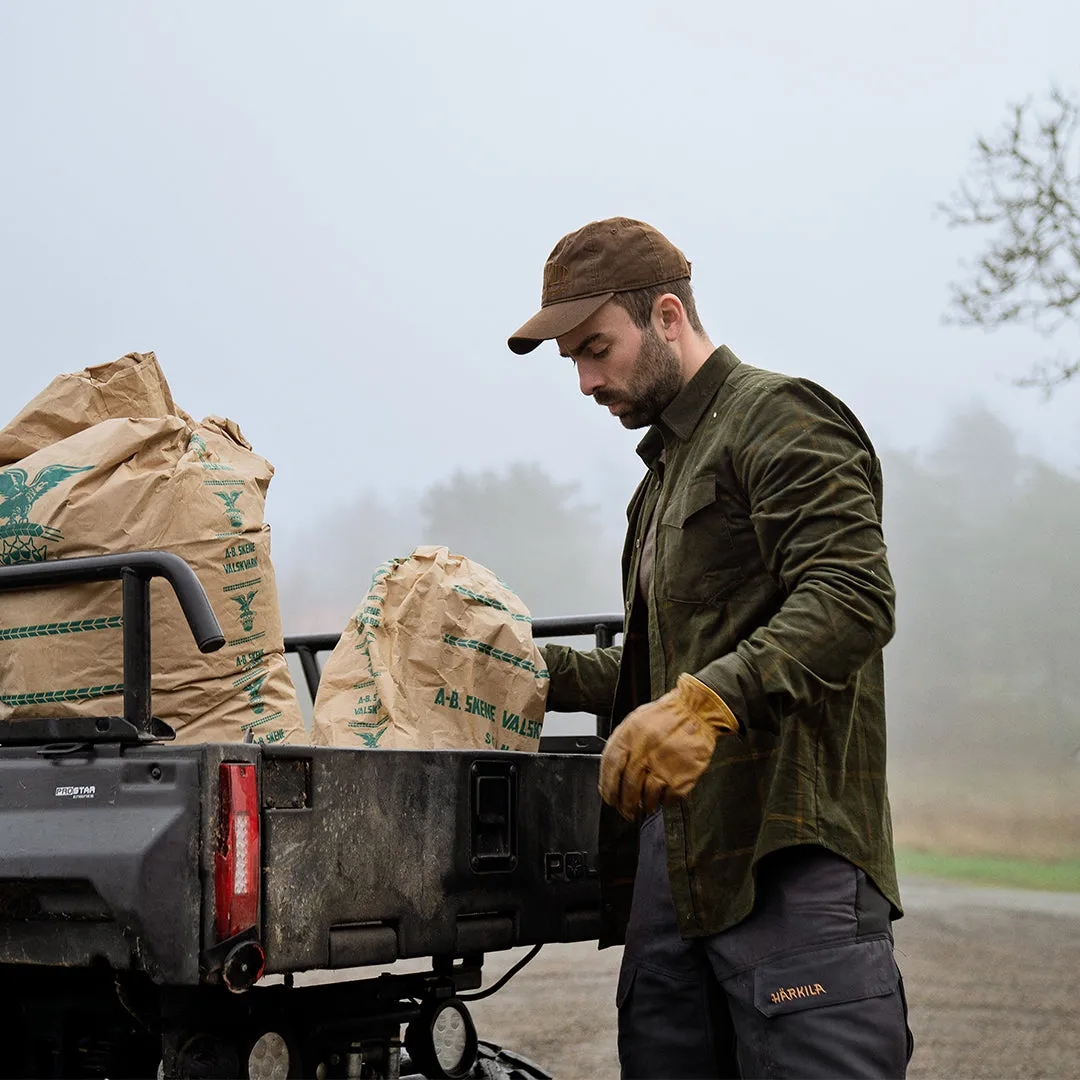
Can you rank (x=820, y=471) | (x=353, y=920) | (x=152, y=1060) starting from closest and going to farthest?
(x=820, y=471) < (x=353, y=920) < (x=152, y=1060)

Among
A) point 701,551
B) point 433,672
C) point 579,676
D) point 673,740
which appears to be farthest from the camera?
point 579,676

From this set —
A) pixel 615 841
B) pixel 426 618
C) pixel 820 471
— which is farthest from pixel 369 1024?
pixel 820 471

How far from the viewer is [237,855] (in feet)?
8.05

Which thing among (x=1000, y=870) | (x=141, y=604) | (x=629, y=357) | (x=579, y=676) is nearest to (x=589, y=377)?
(x=629, y=357)

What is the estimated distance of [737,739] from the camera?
2.58 meters

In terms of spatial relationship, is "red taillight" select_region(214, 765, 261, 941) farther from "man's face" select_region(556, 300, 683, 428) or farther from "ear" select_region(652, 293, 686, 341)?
"ear" select_region(652, 293, 686, 341)

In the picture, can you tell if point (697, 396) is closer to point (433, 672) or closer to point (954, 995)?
point (433, 672)

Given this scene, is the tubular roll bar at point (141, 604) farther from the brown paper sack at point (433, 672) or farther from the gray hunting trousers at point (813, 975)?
the gray hunting trousers at point (813, 975)

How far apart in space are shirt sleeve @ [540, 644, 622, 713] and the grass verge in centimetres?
976

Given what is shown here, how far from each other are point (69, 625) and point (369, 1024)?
96 centimetres

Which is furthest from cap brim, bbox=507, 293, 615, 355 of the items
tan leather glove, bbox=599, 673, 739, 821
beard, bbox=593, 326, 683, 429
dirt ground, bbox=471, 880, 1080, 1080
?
dirt ground, bbox=471, 880, 1080, 1080

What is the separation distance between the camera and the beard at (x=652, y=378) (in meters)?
2.82

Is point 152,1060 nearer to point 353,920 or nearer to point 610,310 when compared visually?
point 353,920

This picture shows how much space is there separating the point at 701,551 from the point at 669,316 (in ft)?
1.56
